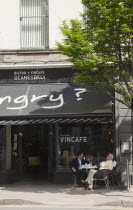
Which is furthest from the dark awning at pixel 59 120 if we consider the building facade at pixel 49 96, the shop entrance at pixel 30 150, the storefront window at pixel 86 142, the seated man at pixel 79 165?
the shop entrance at pixel 30 150

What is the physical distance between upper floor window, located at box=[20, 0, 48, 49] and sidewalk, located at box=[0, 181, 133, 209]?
6.15 metres

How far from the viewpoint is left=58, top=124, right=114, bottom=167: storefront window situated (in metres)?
15.8

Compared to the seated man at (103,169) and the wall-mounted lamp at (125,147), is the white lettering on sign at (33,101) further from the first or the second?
the seated man at (103,169)

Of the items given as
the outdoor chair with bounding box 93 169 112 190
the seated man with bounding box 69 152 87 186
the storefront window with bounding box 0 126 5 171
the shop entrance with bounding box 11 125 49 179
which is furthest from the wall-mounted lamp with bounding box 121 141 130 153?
the storefront window with bounding box 0 126 5 171

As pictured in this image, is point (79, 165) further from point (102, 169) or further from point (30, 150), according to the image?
point (30, 150)

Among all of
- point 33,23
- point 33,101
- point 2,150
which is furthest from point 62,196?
point 33,23

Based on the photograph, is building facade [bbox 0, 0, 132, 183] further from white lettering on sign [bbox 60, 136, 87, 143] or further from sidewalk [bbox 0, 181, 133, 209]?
sidewalk [bbox 0, 181, 133, 209]

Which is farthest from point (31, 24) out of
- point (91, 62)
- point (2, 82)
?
point (91, 62)

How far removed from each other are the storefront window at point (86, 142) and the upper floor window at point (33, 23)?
392cm

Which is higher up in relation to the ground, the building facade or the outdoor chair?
the building facade

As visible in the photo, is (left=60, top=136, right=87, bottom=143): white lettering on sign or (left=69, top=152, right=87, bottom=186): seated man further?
(left=60, top=136, right=87, bottom=143): white lettering on sign

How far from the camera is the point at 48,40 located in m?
16.5

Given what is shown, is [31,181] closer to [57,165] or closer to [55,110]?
[57,165]

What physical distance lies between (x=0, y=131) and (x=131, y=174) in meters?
5.76
